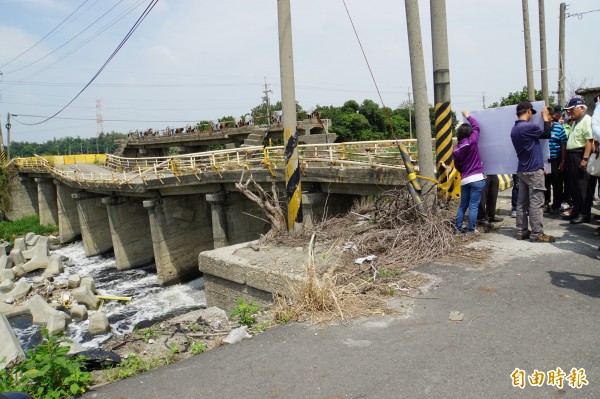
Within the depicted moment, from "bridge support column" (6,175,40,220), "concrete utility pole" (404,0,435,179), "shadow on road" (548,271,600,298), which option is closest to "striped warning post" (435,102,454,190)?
"concrete utility pole" (404,0,435,179)

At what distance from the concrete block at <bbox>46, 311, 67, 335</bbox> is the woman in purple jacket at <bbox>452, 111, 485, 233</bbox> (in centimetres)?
1444

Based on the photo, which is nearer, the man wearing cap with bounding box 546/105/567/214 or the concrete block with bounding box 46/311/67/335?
the man wearing cap with bounding box 546/105/567/214

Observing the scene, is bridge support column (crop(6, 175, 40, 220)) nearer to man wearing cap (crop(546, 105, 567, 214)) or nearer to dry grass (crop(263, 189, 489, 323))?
dry grass (crop(263, 189, 489, 323))

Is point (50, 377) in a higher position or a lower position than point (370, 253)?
lower

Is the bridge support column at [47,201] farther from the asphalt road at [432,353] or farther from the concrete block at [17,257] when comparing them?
the asphalt road at [432,353]

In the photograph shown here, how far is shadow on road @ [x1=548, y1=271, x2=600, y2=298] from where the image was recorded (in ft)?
14.3

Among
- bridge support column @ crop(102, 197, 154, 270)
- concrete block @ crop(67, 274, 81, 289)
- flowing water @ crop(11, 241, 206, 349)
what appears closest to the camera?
flowing water @ crop(11, 241, 206, 349)

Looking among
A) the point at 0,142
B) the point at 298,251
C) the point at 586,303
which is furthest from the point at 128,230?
the point at 0,142

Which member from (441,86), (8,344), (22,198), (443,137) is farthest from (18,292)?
(22,198)

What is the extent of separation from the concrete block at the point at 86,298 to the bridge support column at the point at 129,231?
7049 millimetres

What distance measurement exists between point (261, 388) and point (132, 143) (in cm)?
4903

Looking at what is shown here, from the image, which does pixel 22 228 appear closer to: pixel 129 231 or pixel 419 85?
pixel 129 231

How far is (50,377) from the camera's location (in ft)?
11.2

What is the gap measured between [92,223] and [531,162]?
29.5 m
